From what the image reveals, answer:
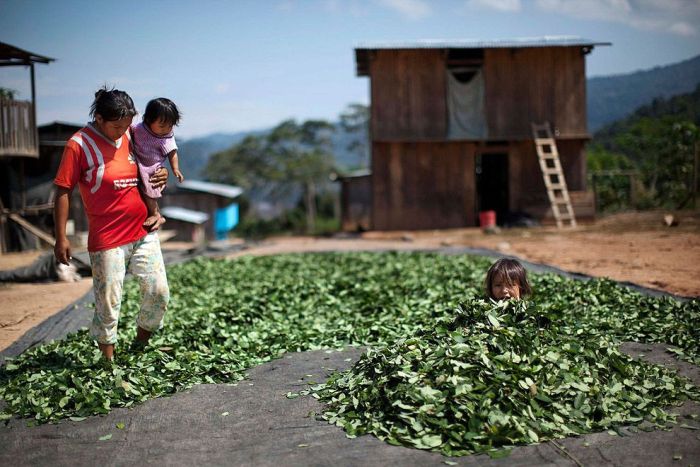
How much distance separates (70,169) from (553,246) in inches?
365

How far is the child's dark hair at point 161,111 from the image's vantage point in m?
3.89

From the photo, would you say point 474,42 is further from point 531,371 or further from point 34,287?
point 531,371

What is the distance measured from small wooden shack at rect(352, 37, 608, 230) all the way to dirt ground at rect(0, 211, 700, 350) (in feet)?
3.40

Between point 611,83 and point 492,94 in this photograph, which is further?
point 611,83

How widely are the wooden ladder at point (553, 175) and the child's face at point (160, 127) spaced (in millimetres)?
12710

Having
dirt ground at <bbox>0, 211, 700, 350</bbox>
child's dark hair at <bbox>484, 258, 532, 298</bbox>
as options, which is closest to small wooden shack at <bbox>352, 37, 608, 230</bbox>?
dirt ground at <bbox>0, 211, 700, 350</bbox>

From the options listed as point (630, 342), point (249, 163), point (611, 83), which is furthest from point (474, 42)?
point (249, 163)

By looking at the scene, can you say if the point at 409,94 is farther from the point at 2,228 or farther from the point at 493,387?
the point at 493,387

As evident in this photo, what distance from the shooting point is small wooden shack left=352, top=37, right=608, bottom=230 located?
1689 cm

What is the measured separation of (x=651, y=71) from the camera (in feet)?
69.2

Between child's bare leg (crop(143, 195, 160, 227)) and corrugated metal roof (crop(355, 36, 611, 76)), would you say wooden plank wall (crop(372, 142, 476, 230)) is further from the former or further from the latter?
child's bare leg (crop(143, 195, 160, 227))

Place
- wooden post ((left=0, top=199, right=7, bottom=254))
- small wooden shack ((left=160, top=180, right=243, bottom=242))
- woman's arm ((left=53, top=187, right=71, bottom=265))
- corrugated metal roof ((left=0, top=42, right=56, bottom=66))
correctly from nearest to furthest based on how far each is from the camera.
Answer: woman's arm ((left=53, top=187, right=71, bottom=265)) → corrugated metal roof ((left=0, top=42, right=56, bottom=66)) → wooden post ((left=0, top=199, right=7, bottom=254)) → small wooden shack ((left=160, top=180, right=243, bottom=242))

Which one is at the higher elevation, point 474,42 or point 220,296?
point 474,42

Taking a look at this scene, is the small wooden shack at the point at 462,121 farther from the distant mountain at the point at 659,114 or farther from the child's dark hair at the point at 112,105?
the child's dark hair at the point at 112,105
